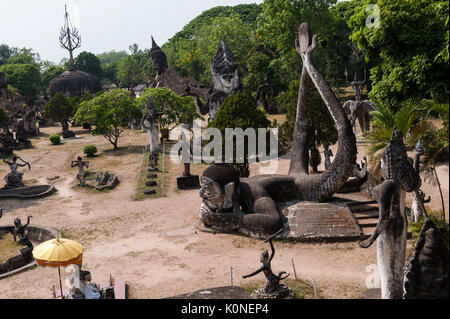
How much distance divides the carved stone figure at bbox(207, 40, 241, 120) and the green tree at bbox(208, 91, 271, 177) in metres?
16.2

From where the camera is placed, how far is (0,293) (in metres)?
12.5

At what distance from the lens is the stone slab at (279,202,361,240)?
14612 mm

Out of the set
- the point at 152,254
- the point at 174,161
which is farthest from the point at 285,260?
the point at 174,161

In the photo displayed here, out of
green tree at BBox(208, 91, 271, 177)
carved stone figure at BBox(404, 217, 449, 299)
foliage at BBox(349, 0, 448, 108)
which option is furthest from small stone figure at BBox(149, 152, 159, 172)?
carved stone figure at BBox(404, 217, 449, 299)

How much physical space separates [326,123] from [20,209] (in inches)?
625

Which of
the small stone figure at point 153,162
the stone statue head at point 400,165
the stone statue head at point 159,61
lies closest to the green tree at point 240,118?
the small stone figure at point 153,162

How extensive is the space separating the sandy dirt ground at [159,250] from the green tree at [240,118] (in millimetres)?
3144

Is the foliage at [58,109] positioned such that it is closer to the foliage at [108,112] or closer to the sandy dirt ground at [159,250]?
the foliage at [108,112]

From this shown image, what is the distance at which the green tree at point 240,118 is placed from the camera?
73.4 ft

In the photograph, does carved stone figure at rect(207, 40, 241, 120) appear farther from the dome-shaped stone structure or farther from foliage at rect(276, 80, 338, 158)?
the dome-shaped stone structure

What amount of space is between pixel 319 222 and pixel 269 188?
2466 millimetres

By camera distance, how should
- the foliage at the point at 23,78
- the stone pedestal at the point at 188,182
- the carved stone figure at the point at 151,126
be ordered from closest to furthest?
the stone pedestal at the point at 188,182 < the carved stone figure at the point at 151,126 < the foliage at the point at 23,78

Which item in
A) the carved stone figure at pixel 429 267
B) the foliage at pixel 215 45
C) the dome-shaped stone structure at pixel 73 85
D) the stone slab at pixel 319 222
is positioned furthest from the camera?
the dome-shaped stone structure at pixel 73 85

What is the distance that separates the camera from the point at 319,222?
1513 cm
